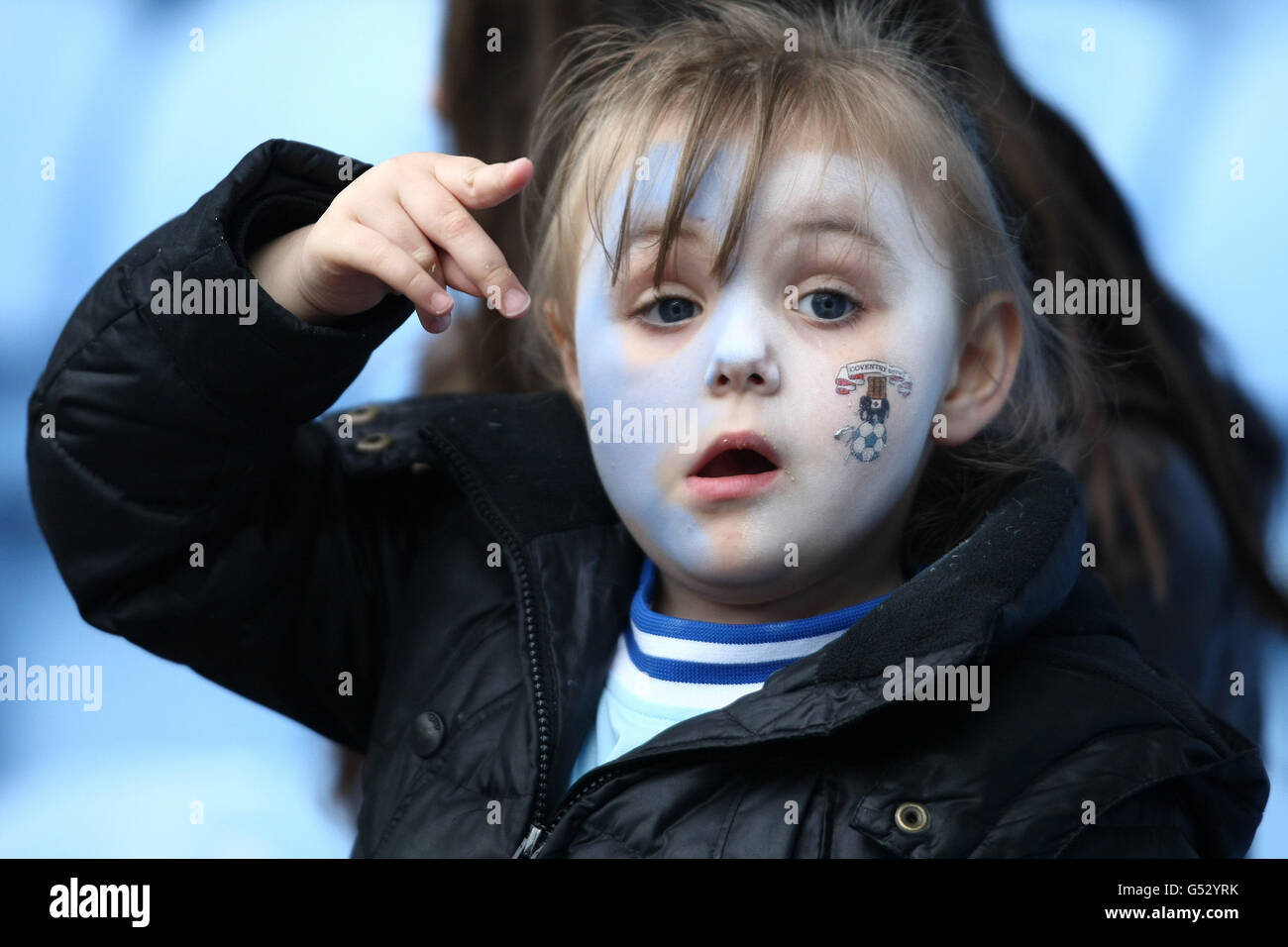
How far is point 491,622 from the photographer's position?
4.05ft

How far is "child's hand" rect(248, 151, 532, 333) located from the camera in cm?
101

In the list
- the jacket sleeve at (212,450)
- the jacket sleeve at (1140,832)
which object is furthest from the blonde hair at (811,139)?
the jacket sleeve at (1140,832)

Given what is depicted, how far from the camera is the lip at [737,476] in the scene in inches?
40.9

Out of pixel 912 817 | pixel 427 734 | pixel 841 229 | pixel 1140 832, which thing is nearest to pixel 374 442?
pixel 427 734

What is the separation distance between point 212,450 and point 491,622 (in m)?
0.28

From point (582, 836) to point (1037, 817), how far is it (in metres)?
0.33

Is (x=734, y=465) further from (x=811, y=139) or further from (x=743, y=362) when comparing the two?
(x=811, y=139)

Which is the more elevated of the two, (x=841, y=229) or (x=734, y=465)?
(x=841, y=229)

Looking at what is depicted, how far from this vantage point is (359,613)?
1.31m

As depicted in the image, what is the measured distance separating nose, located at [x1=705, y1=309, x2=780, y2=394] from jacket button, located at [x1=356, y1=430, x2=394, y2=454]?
0.40 m

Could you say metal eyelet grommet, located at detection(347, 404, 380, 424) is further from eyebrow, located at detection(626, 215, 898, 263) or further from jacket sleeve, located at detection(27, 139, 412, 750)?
eyebrow, located at detection(626, 215, 898, 263)

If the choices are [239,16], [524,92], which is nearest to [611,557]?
[524,92]

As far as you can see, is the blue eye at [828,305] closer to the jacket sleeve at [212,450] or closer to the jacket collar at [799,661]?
the jacket collar at [799,661]

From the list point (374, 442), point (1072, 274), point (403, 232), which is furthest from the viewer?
point (1072, 274)
